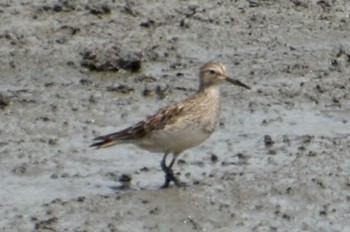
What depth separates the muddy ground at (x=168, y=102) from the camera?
36.0ft

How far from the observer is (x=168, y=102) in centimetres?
1366

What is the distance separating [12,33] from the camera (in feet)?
49.3

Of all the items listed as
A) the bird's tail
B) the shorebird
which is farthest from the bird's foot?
the bird's tail

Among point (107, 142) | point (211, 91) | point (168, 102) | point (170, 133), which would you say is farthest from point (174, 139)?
point (168, 102)

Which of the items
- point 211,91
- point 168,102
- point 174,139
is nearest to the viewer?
point 174,139

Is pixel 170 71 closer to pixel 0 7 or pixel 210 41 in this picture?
pixel 210 41

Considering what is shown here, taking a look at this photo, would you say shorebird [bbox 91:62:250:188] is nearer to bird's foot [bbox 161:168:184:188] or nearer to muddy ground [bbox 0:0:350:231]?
bird's foot [bbox 161:168:184:188]

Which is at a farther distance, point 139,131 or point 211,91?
point 211,91

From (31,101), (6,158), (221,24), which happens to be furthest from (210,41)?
(6,158)

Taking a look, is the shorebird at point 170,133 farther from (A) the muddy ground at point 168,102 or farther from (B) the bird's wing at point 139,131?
(A) the muddy ground at point 168,102

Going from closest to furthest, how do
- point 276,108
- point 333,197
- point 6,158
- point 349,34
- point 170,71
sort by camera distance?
point 333,197, point 6,158, point 276,108, point 170,71, point 349,34

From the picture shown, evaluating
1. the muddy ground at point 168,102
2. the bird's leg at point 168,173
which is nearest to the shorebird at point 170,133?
the bird's leg at point 168,173

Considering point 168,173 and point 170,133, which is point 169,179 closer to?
point 168,173

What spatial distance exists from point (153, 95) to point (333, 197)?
9.88 ft
